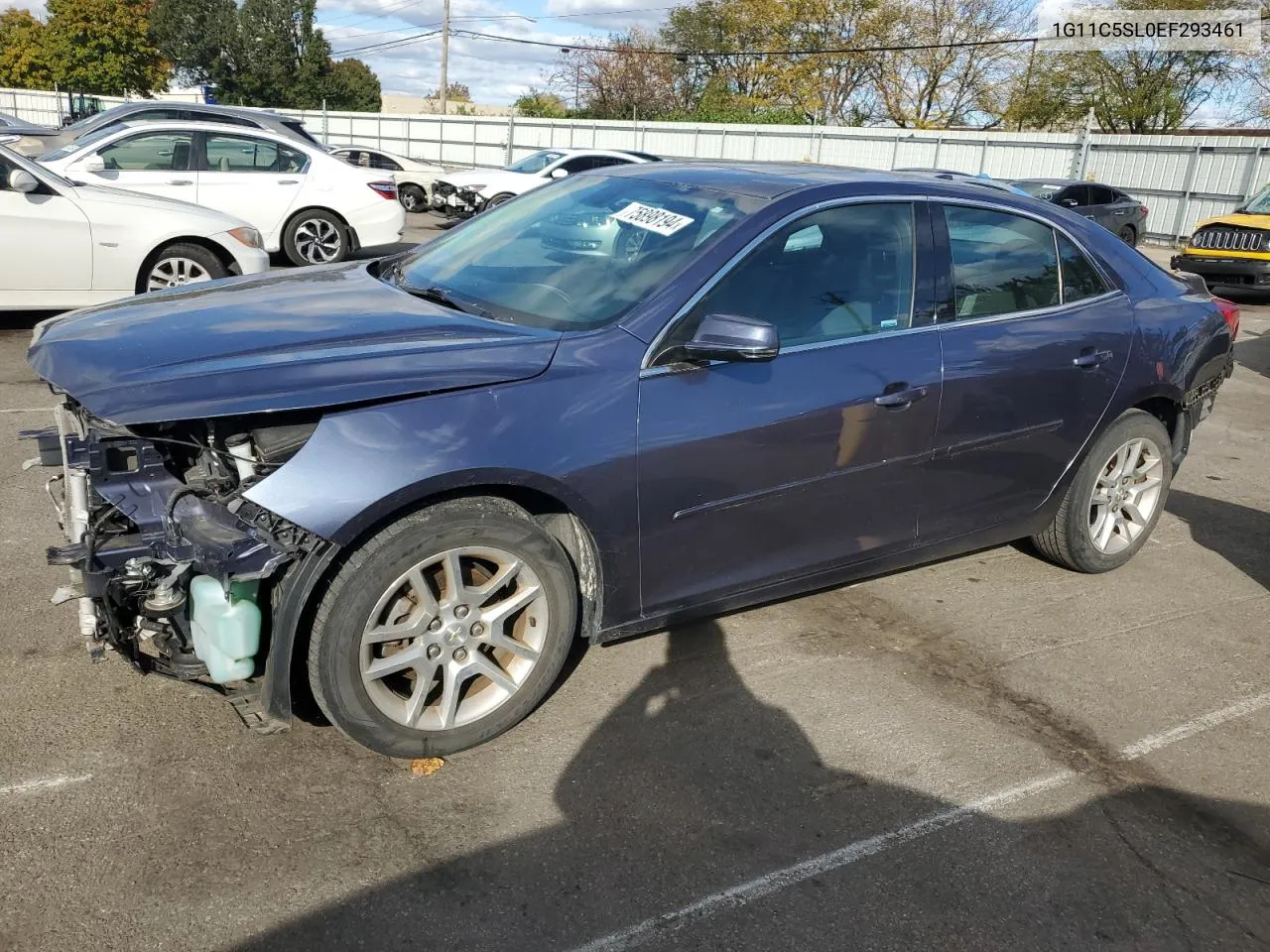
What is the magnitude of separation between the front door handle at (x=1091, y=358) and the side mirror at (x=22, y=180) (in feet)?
24.4

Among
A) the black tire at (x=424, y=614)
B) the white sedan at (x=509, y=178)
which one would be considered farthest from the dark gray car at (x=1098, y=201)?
the black tire at (x=424, y=614)

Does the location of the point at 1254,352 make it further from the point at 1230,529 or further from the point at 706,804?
the point at 706,804

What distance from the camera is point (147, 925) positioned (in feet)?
7.89

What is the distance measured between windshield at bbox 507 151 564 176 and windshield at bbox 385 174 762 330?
1461cm

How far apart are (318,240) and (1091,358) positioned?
948 cm

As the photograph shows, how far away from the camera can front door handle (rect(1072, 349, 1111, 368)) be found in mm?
4258

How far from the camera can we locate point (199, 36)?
241 feet

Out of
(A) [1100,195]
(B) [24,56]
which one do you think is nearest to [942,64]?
(A) [1100,195]

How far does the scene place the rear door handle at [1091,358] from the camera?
14.0 ft

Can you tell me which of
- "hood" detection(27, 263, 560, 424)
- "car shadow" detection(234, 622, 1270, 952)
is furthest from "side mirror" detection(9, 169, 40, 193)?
"car shadow" detection(234, 622, 1270, 952)

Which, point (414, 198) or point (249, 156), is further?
point (414, 198)

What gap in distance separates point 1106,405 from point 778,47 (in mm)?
52585

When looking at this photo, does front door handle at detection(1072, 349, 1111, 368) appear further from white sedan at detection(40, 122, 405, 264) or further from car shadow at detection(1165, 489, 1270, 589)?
white sedan at detection(40, 122, 405, 264)

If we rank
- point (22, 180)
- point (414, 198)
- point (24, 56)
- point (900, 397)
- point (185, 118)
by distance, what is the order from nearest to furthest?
1. point (900, 397)
2. point (22, 180)
3. point (185, 118)
4. point (414, 198)
5. point (24, 56)
